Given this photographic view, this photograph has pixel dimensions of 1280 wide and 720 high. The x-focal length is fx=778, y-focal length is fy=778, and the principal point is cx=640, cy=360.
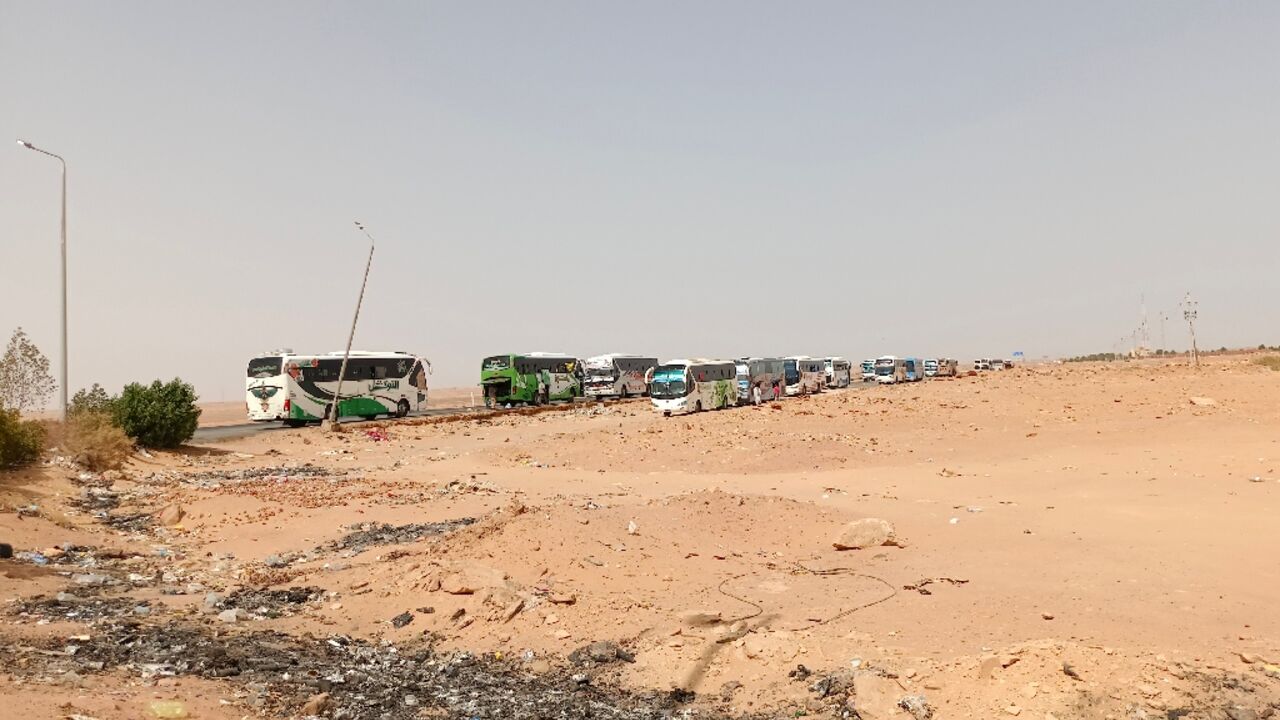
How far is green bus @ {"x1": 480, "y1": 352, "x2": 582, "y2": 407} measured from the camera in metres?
52.0

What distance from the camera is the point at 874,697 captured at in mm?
7090

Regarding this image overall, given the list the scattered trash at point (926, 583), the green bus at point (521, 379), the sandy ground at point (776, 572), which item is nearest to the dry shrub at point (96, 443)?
the sandy ground at point (776, 572)

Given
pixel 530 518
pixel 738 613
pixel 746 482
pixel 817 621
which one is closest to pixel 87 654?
pixel 530 518

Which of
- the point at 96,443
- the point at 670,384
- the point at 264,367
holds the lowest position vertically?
the point at 96,443

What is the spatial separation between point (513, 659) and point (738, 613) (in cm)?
278

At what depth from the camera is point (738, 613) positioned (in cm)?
962

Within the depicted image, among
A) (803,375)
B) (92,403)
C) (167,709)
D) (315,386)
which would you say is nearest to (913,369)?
(803,375)

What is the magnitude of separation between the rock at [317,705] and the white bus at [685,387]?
109 ft

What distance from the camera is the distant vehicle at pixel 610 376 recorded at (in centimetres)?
6016

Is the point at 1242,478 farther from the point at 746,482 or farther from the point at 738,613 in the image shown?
the point at 738,613

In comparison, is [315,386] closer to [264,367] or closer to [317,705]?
[264,367]

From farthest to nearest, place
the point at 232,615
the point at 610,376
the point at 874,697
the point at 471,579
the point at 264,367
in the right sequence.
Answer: the point at 610,376 < the point at 264,367 < the point at 471,579 < the point at 232,615 < the point at 874,697

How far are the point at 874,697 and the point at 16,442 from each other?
21308 millimetres

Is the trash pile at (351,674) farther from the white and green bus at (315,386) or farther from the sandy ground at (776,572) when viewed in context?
the white and green bus at (315,386)
